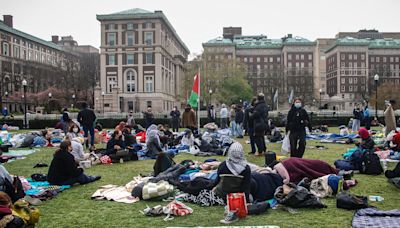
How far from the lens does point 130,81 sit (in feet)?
220

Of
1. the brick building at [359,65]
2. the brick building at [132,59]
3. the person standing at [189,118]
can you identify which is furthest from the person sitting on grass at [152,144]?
the brick building at [359,65]

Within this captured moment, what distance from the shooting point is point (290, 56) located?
350 ft

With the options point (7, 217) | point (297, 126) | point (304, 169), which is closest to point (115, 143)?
point (297, 126)

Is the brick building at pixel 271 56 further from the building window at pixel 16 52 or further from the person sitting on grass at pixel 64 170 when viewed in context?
the person sitting on grass at pixel 64 170

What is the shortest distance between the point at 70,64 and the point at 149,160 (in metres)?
70.3

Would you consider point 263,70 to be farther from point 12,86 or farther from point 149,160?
point 149,160

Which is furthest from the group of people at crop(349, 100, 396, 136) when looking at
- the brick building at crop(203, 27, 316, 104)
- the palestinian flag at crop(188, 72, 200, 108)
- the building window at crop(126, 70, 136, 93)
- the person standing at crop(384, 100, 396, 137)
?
the brick building at crop(203, 27, 316, 104)

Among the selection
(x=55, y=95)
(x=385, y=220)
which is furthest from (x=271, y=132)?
(x=55, y=95)

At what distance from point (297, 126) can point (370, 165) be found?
7.07 ft

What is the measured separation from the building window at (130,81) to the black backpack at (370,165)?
2323 inches

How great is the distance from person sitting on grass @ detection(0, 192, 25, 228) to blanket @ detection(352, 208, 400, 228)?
4.65m

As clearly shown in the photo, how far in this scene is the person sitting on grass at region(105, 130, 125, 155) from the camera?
1380 cm

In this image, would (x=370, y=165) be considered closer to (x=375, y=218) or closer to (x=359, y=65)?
(x=375, y=218)

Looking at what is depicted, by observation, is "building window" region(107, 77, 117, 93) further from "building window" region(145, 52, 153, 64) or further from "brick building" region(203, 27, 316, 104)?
"brick building" region(203, 27, 316, 104)
